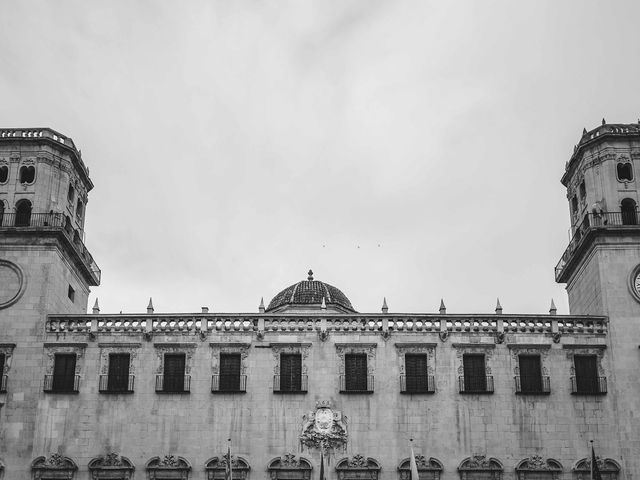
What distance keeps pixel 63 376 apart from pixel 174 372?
5936 mm

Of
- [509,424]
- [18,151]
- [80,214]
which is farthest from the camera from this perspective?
[80,214]

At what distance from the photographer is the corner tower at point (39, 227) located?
5369 centimetres

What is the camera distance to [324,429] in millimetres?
51062

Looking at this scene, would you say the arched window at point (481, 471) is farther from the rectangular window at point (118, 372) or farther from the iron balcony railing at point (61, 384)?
the iron balcony railing at point (61, 384)

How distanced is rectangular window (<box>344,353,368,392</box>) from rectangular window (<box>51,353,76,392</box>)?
14.6m

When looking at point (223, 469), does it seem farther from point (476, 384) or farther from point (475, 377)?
point (475, 377)

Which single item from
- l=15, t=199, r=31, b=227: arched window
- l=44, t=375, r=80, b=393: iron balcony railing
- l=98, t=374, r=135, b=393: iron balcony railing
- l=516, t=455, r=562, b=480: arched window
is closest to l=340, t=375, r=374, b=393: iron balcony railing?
l=516, t=455, r=562, b=480: arched window

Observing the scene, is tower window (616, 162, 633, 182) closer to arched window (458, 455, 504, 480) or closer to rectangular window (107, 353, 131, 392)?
arched window (458, 455, 504, 480)

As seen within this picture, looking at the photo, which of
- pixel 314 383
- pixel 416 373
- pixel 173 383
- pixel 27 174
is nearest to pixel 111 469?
pixel 173 383

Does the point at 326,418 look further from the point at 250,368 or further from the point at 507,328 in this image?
the point at 507,328

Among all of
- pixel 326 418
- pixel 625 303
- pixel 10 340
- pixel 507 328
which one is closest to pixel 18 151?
pixel 10 340

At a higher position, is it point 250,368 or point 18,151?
point 18,151

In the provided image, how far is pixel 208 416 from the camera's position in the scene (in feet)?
169

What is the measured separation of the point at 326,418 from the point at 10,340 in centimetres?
1759
